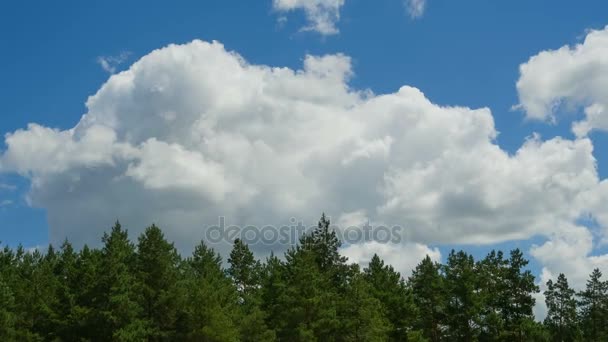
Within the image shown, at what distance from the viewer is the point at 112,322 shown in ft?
193

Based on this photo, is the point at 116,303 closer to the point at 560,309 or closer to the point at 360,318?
the point at 360,318

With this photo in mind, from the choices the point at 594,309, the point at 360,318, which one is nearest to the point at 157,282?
the point at 360,318

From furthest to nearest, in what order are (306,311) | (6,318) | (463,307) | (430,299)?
A: (430,299)
(463,307)
(306,311)
(6,318)

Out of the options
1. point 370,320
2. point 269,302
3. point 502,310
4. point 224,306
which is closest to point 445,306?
point 502,310

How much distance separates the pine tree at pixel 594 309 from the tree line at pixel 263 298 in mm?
331

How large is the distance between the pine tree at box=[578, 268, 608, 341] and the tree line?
331 millimetres

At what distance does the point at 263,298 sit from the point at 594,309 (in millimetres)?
55042

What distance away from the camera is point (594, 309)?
101812mm

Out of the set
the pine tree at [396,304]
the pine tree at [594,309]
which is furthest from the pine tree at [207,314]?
the pine tree at [594,309]

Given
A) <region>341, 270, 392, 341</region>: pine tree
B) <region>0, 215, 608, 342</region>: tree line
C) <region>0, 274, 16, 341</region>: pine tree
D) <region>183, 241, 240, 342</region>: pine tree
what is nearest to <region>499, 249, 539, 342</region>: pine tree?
<region>0, 215, 608, 342</region>: tree line

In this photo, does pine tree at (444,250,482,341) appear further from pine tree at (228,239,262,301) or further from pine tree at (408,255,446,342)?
pine tree at (228,239,262,301)

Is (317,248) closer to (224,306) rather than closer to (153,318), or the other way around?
(224,306)

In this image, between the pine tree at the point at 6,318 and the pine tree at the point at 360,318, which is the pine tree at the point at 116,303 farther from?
the pine tree at the point at 360,318

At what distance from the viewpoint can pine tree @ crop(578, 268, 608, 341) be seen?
329 feet
